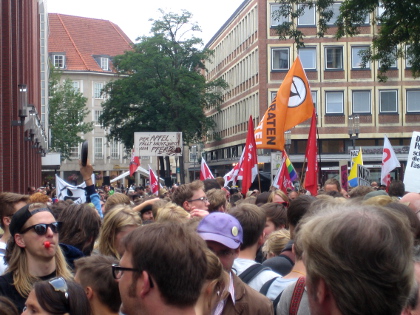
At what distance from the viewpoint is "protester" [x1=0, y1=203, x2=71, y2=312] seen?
458cm

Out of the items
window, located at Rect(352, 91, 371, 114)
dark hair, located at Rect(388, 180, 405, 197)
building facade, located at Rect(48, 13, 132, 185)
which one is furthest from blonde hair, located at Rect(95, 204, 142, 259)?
building facade, located at Rect(48, 13, 132, 185)

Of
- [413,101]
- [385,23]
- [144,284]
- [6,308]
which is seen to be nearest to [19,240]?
[6,308]

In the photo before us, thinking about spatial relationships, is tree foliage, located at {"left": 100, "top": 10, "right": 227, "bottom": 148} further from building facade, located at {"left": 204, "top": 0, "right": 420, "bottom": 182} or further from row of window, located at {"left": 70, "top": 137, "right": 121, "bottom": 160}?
row of window, located at {"left": 70, "top": 137, "right": 121, "bottom": 160}

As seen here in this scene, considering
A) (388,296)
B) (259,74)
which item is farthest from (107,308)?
(259,74)

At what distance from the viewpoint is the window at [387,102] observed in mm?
54344

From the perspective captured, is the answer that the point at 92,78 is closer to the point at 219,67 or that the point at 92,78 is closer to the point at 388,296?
the point at 219,67

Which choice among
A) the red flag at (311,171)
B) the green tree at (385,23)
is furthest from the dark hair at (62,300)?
the green tree at (385,23)

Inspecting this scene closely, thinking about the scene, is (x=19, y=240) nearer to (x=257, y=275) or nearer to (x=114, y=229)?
(x=114, y=229)

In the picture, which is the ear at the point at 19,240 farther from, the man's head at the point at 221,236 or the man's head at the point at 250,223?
the man's head at the point at 250,223

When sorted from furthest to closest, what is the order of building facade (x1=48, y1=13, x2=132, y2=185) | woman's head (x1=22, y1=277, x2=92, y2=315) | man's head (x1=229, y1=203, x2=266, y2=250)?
1. building facade (x1=48, y1=13, x2=132, y2=185)
2. man's head (x1=229, y1=203, x2=266, y2=250)
3. woman's head (x1=22, y1=277, x2=92, y2=315)

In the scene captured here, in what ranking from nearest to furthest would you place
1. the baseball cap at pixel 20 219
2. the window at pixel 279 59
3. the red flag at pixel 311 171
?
1. the baseball cap at pixel 20 219
2. the red flag at pixel 311 171
3. the window at pixel 279 59

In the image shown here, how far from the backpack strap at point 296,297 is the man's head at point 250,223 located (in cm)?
138

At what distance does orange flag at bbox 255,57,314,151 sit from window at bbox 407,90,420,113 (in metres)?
40.6

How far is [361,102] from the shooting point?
54.5m
